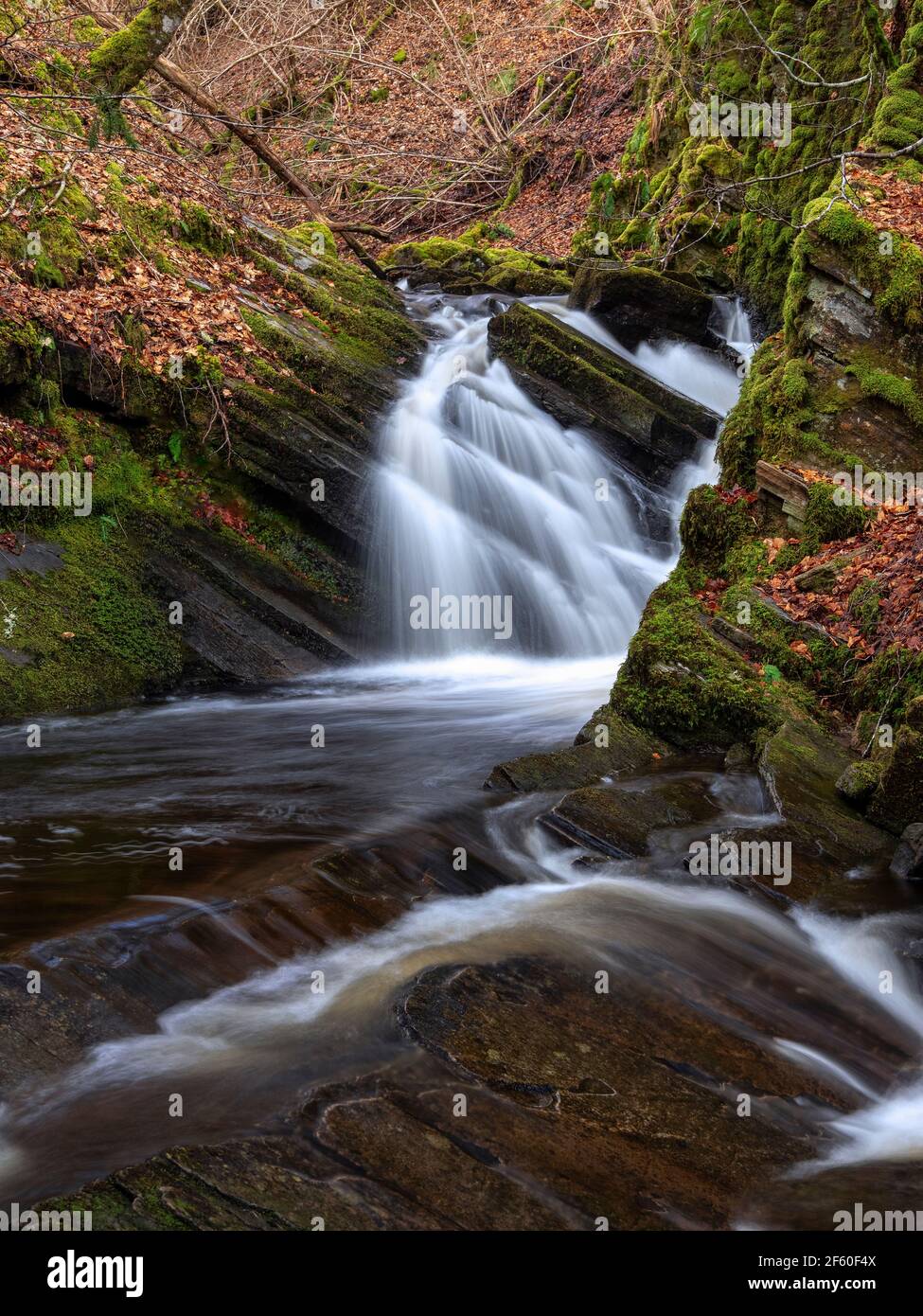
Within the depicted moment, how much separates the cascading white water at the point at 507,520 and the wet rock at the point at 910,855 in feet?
17.1

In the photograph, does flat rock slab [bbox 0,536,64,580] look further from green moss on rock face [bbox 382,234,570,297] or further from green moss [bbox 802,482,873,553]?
green moss on rock face [bbox 382,234,570,297]

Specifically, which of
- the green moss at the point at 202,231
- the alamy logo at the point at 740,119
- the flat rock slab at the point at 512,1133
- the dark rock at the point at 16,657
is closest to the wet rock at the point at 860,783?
the flat rock slab at the point at 512,1133

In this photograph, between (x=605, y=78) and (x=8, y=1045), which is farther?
(x=605, y=78)

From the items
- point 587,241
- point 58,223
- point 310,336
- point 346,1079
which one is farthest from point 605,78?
point 346,1079

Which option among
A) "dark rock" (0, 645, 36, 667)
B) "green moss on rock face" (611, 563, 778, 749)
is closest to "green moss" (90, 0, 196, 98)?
"dark rock" (0, 645, 36, 667)

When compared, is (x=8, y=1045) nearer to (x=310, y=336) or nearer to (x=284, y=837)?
(x=284, y=837)

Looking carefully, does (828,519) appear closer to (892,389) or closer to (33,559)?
(892,389)

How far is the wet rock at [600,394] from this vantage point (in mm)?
12719

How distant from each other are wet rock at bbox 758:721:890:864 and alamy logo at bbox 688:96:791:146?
1212 centimetres

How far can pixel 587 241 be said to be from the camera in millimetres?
18391

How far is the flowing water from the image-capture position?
392cm

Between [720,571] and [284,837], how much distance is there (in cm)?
428

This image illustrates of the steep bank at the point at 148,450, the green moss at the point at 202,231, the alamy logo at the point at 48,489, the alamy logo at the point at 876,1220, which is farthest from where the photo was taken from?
the green moss at the point at 202,231

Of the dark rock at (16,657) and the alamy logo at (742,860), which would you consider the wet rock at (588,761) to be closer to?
the alamy logo at (742,860)
